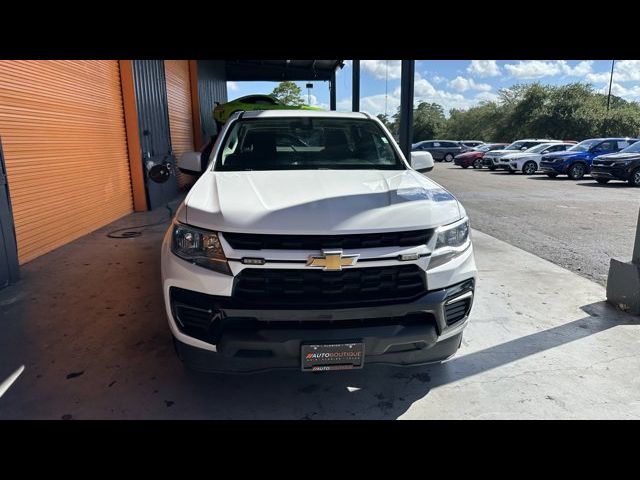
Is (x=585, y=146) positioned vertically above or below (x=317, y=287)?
above

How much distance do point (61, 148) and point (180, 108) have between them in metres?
6.16

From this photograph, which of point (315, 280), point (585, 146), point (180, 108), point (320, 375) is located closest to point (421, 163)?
point (320, 375)

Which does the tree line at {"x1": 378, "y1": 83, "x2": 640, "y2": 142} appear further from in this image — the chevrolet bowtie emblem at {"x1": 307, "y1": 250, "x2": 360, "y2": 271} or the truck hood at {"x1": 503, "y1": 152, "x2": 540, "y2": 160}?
the chevrolet bowtie emblem at {"x1": 307, "y1": 250, "x2": 360, "y2": 271}

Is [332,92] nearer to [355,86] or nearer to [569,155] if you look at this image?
[355,86]

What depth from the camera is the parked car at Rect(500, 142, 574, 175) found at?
64.1ft

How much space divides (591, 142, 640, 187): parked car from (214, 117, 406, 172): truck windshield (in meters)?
13.3

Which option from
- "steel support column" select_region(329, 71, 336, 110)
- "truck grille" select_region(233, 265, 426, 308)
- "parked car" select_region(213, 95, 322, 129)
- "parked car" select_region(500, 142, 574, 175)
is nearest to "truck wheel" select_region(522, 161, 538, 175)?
"parked car" select_region(500, 142, 574, 175)

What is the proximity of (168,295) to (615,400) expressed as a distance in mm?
2620

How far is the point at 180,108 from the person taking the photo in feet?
39.1

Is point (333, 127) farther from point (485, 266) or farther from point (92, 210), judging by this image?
point (92, 210)

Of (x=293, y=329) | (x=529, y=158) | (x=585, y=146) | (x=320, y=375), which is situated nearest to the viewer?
(x=293, y=329)

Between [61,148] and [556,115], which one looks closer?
[61,148]
